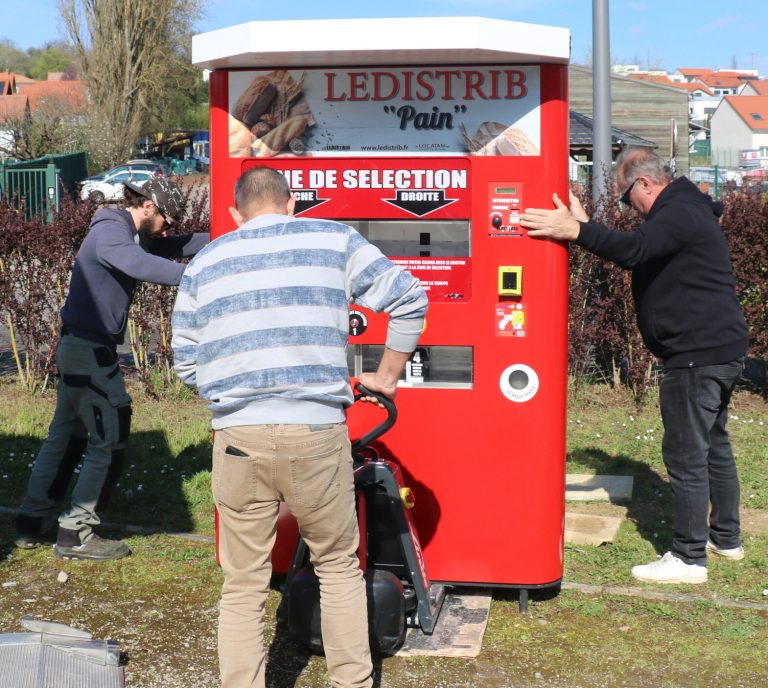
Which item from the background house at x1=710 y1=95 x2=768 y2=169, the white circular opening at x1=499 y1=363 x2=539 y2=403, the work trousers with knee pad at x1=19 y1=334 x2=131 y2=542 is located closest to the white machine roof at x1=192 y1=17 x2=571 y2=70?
the white circular opening at x1=499 y1=363 x2=539 y2=403

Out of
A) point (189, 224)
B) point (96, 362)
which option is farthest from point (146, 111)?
point (96, 362)

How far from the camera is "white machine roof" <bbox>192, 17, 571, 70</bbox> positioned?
3.70 meters

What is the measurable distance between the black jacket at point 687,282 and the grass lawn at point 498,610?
1058 mm

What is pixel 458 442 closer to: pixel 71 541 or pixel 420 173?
pixel 420 173

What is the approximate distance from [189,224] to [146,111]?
3225cm

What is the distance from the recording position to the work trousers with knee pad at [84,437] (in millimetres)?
4711

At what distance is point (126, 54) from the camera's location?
37281mm

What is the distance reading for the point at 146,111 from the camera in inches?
1511

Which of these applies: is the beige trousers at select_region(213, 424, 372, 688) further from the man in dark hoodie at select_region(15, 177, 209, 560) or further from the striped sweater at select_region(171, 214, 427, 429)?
the man in dark hoodie at select_region(15, 177, 209, 560)

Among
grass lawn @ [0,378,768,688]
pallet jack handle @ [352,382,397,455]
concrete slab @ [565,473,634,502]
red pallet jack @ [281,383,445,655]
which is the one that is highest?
pallet jack handle @ [352,382,397,455]

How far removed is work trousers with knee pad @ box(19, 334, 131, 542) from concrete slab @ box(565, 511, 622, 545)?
2270mm

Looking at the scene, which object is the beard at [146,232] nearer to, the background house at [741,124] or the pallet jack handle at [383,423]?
the pallet jack handle at [383,423]

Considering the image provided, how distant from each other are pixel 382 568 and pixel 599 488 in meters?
2.29

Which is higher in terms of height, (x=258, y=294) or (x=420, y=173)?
(x=420, y=173)
